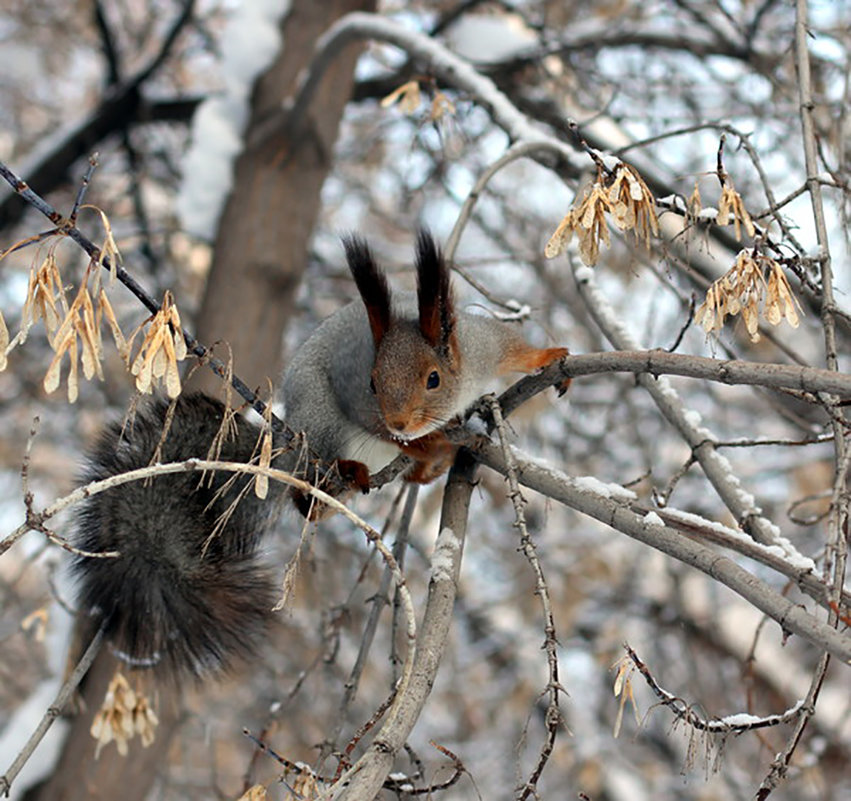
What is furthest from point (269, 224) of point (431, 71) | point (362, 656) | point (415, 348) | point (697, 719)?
point (697, 719)

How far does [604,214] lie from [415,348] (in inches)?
27.5

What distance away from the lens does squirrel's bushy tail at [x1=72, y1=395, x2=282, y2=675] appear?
5.04 feet

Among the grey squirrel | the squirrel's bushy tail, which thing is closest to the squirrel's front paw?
the grey squirrel

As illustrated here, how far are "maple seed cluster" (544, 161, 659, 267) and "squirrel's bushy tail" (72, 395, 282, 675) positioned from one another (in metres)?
0.65

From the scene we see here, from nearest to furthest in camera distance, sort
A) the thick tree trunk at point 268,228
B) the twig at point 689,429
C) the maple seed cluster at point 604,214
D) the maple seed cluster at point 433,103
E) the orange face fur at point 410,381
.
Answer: the maple seed cluster at point 604,214, the twig at point 689,429, the orange face fur at point 410,381, the maple seed cluster at point 433,103, the thick tree trunk at point 268,228

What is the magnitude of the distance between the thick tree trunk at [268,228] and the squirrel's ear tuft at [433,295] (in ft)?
2.68

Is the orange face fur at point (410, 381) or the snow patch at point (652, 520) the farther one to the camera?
the orange face fur at point (410, 381)

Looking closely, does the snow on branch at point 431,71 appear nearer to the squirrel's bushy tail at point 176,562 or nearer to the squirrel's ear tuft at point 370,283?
the squirrel's ear tuft at point 370,283

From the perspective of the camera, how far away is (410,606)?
0.95 meters

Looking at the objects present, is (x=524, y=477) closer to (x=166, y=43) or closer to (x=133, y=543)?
(x=133, y=543)

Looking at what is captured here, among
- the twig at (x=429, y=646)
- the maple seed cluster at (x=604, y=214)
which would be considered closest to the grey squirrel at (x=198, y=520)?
the twig at (x=429, y=646)

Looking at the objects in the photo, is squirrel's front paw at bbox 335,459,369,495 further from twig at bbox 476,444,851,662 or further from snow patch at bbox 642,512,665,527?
snow patch at bbox 642,512,665,527

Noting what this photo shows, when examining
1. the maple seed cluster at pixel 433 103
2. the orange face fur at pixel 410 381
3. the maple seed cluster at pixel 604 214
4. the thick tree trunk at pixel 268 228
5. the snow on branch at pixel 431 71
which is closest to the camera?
the maple seed cluster at pixel 604 214

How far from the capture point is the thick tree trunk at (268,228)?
260 centimetres
